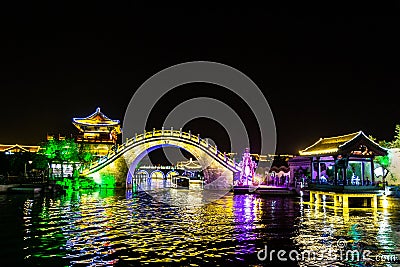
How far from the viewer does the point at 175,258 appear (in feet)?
38.9

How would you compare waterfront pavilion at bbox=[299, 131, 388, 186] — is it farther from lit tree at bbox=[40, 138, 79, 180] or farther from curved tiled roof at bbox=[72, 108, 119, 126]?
curved tiled roof at bbox=[72, 108, 119, 126]

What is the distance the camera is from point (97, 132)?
6172 cm

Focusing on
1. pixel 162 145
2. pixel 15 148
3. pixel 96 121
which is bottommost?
pixel 162 145

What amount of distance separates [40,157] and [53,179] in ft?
9.71

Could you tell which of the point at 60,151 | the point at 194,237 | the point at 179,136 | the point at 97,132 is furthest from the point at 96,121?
the point at 194,237

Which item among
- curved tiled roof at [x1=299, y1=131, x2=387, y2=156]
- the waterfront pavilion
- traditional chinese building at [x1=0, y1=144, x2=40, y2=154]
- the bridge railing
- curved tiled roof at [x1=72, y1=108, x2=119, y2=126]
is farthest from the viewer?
traditional chinese building at [x1=0, y1=144, x2=40, y2=154]

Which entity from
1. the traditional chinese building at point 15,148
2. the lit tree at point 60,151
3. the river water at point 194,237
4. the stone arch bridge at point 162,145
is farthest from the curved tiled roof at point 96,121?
the river water at point 194,237

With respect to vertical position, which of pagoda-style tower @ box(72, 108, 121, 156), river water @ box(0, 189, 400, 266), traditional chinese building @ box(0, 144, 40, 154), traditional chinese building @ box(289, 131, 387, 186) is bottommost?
river water @ box(0, 189, 400, 266)

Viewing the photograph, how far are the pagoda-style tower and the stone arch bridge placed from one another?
15239 mm

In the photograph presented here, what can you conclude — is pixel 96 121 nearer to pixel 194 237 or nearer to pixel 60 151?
pixel 60 151

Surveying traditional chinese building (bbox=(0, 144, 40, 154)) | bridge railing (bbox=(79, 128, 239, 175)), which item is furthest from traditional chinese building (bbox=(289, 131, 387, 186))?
traditional chinese building (bbox=(0, 144, 40, 154))

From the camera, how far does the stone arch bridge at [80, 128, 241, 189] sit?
139ft

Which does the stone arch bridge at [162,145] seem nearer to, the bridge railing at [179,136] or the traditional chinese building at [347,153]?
the bridge railing at [179,136]

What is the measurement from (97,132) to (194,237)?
4926cm
